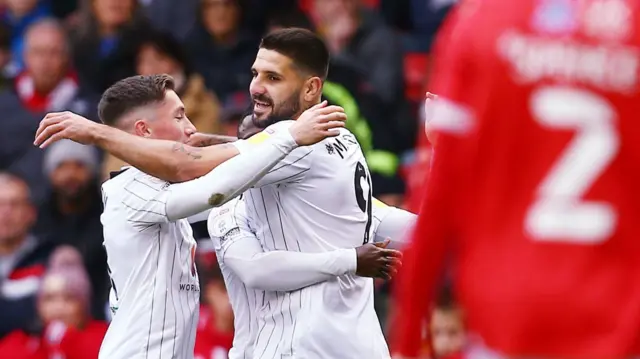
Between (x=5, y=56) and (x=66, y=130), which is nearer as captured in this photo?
(x=66, y=130)

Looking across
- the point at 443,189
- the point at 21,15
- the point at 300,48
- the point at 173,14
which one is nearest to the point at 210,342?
the point at 300,48

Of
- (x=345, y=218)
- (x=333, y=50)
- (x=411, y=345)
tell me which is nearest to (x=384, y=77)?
(x=333, y=50)

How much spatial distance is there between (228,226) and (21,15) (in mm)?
5824

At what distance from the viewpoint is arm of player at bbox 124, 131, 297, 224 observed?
20.4 feet

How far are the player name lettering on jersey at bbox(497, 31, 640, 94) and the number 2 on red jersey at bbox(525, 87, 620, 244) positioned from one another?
0.04 metres

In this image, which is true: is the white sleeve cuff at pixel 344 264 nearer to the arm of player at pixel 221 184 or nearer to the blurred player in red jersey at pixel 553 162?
the arm of player at pixel 221 184

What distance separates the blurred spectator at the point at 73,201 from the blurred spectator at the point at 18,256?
5.7 inches

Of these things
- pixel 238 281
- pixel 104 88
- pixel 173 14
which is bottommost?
pixel 104 88

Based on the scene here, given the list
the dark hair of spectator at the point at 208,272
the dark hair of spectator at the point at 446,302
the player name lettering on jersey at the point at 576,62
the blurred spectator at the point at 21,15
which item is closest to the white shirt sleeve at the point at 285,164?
the dark hair of spectator at the point at 446,302

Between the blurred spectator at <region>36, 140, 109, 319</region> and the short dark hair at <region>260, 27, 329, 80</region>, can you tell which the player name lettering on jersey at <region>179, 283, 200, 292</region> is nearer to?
the short dark hair at <region>260, 27, 329, 80</region>

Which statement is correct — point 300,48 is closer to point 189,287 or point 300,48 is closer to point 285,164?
point 285,164

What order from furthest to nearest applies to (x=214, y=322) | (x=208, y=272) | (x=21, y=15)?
(x=21, y=15)
(x=208, y=272)
(x=214, y=322)

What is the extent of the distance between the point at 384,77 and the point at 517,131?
694 cm

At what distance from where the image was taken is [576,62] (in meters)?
4.26
